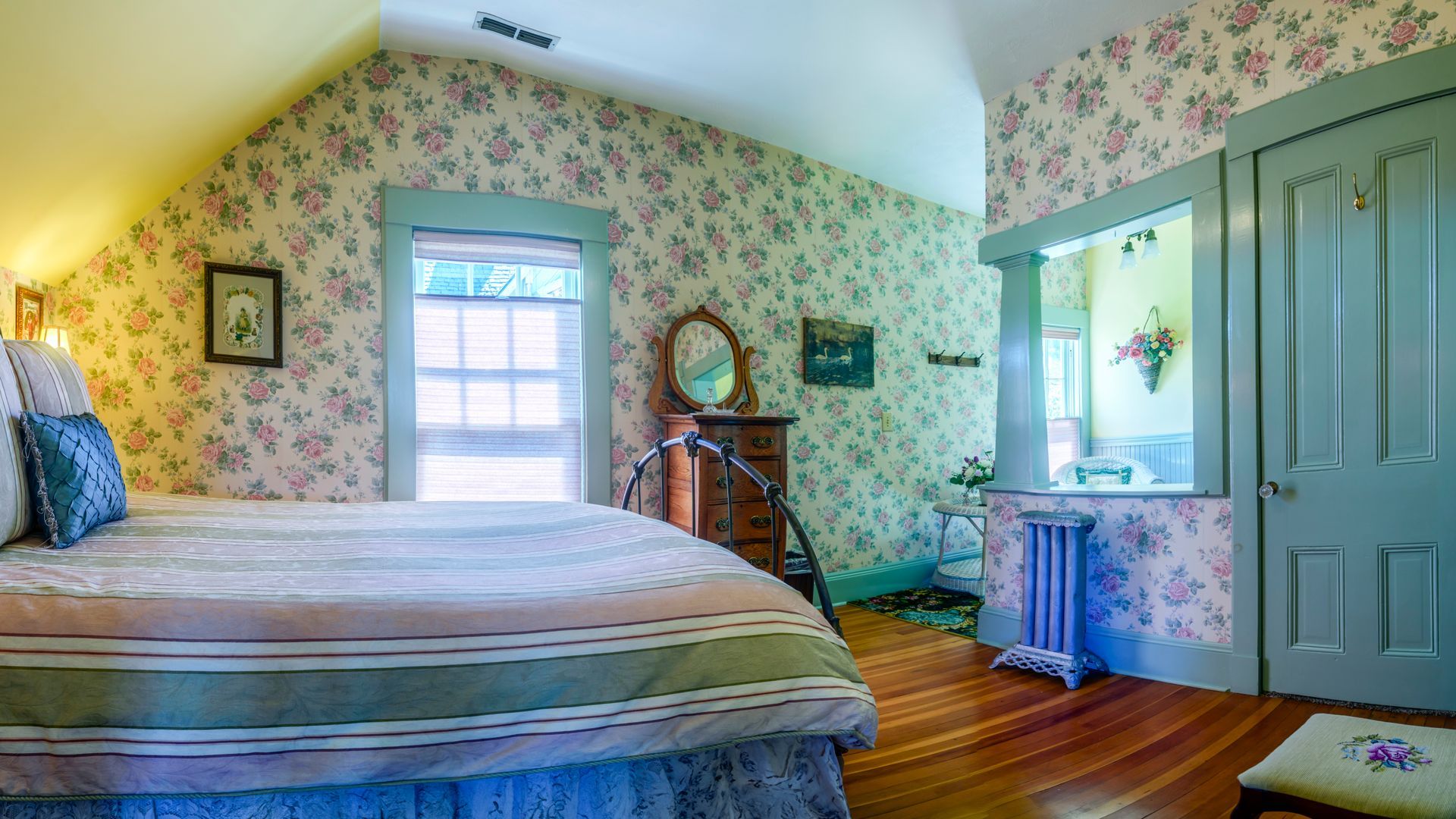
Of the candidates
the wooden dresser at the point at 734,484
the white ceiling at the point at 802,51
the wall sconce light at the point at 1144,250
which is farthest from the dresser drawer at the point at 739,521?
the wall sconce light at the point at 1144,250

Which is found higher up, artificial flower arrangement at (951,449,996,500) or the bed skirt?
artificial flower arrangement at (951,449,996,500)

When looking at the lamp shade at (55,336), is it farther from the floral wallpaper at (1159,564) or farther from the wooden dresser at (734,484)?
the floral wallpaper at (1159,564)

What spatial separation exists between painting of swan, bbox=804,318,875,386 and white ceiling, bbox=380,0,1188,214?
1115 mm

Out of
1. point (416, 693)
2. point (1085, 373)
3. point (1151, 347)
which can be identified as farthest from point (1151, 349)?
point (416, 693)

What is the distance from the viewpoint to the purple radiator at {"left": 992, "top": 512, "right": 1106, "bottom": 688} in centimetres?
282

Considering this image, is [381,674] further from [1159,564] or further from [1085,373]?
[1085,373]

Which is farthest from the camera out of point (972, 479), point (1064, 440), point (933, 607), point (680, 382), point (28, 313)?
point (1064, 440)

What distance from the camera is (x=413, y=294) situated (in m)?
3.29

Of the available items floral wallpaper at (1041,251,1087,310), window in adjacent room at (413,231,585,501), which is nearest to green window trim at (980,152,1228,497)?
→ window in adjacent room at (413,231,585,501)

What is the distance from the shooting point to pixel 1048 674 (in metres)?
2.87

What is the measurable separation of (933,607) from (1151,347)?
9.75 feet

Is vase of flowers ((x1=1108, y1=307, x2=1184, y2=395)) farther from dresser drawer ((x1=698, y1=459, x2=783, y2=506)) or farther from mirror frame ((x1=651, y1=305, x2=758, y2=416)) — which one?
dresser drawer ((x1=698, y1=459, x2=783, y2=506))

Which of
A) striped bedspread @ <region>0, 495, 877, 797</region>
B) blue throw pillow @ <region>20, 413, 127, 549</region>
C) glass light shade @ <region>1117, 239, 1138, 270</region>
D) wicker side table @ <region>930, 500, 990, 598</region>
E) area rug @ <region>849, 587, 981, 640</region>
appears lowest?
area rug @ <region>849, 587, 981, 640</region>

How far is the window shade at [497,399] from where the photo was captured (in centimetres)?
333
